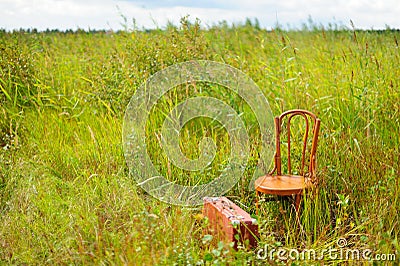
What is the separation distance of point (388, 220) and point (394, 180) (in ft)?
1.12

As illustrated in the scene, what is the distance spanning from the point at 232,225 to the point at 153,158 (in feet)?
4.70

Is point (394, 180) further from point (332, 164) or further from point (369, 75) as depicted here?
point (369, 75)

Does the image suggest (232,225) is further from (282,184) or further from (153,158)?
(153,158)

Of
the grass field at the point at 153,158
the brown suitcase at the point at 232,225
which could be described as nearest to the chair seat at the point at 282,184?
the grass field at the point at 153,158

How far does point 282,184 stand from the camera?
133 inches

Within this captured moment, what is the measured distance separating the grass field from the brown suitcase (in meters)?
0.09

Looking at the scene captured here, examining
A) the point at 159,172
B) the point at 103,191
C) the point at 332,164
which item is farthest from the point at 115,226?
the point at 332,164

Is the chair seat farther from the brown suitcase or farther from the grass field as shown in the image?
the brown suitcase

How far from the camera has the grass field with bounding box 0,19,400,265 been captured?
9.84 ft

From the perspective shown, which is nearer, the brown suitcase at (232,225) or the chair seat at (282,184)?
the brown suitcase at (232,225)

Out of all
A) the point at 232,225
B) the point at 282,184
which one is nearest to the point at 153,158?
the point at 282,184

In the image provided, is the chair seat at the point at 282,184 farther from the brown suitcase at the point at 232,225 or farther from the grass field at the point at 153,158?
the brown suitcase at the point at 232,225

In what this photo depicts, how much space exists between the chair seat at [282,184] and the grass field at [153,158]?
0.11 m

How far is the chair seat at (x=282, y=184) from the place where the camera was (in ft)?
10.7
